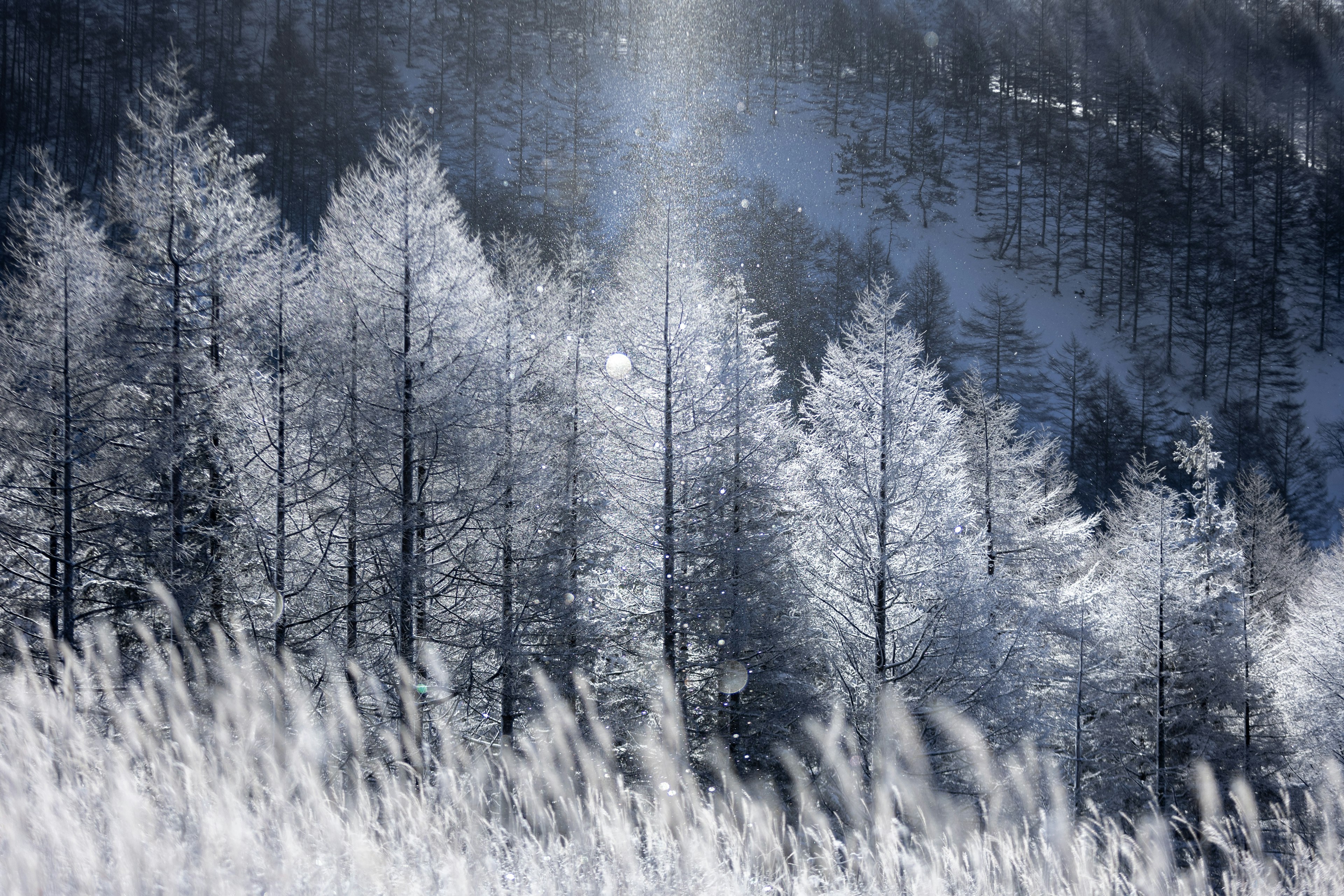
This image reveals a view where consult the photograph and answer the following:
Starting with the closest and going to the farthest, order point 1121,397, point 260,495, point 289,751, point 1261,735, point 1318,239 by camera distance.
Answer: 1. point 289,751
2. point 260,495
3. point 1261,735
4. point 1121,397
5. point 1318,239

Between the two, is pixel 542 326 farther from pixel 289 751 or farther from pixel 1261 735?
pixel 1261 735

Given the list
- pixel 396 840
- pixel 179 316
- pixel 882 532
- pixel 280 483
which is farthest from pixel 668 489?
pixel 396 840

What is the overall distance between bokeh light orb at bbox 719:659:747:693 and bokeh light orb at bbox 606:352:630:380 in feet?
20.2

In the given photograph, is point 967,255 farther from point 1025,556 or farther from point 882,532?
point 882,532

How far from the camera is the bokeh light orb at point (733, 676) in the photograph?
14.6 metres

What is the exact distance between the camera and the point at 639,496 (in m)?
14.1

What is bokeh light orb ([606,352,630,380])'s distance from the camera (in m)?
14.7

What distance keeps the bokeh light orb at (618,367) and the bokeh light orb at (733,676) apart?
20.2 feet

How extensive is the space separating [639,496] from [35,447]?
10.8 meters

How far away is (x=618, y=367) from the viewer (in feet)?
49.2

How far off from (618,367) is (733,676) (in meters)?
6.75

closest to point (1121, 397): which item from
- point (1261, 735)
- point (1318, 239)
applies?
point (1261, 735)

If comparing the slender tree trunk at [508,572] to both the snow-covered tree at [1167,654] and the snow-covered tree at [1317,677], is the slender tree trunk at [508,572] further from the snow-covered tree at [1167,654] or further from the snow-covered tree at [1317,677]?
the snow-covered tree at [1317,677]

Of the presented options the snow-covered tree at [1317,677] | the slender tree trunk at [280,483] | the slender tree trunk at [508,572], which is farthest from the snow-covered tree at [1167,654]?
the slender tree trunk at [280,483]
